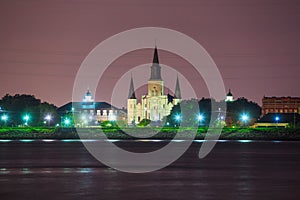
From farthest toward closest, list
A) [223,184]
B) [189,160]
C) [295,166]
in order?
[189,160], [295,166], [223,184]

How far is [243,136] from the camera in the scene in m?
107

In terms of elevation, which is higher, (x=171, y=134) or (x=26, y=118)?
(x=26, y=118)

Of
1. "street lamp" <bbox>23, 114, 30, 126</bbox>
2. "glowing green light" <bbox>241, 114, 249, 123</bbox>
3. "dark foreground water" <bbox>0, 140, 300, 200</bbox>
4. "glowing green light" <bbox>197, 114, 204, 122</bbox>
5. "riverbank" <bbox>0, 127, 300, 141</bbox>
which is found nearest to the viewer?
"dark foreground water" <bbox>0, 140, 300, 200</bbox>

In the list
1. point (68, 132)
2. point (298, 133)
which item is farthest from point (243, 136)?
point (68, 132)

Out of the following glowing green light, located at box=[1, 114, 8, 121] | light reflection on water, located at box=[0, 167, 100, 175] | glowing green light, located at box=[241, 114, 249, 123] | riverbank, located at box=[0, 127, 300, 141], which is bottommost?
light reflection on water, located at box=[0, 167, 100, 175]

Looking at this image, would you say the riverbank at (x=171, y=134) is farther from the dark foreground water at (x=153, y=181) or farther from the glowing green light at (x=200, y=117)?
the dark foreground water at (x=153, y=181)

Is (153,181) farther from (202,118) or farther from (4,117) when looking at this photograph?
(202,118)

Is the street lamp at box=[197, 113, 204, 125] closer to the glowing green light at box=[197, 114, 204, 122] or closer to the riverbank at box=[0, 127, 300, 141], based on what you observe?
the glowing green light at box=[197, 114, 204, 122]

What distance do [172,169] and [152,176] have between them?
475 cm

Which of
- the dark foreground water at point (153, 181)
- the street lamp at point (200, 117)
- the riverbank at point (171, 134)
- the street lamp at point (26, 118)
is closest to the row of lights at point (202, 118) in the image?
the street lamp at point (200, 117)

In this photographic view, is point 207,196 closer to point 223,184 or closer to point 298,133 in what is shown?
point 223,184

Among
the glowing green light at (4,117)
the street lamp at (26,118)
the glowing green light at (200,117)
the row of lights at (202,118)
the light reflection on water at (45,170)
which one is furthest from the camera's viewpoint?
the row of lights at (202,118)

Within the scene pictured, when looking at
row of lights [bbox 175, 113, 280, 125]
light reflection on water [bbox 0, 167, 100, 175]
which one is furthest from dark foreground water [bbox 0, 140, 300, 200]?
row of lights [bbox 175, 113, 280, 125]

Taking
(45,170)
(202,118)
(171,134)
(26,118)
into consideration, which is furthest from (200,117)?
(45,170)
